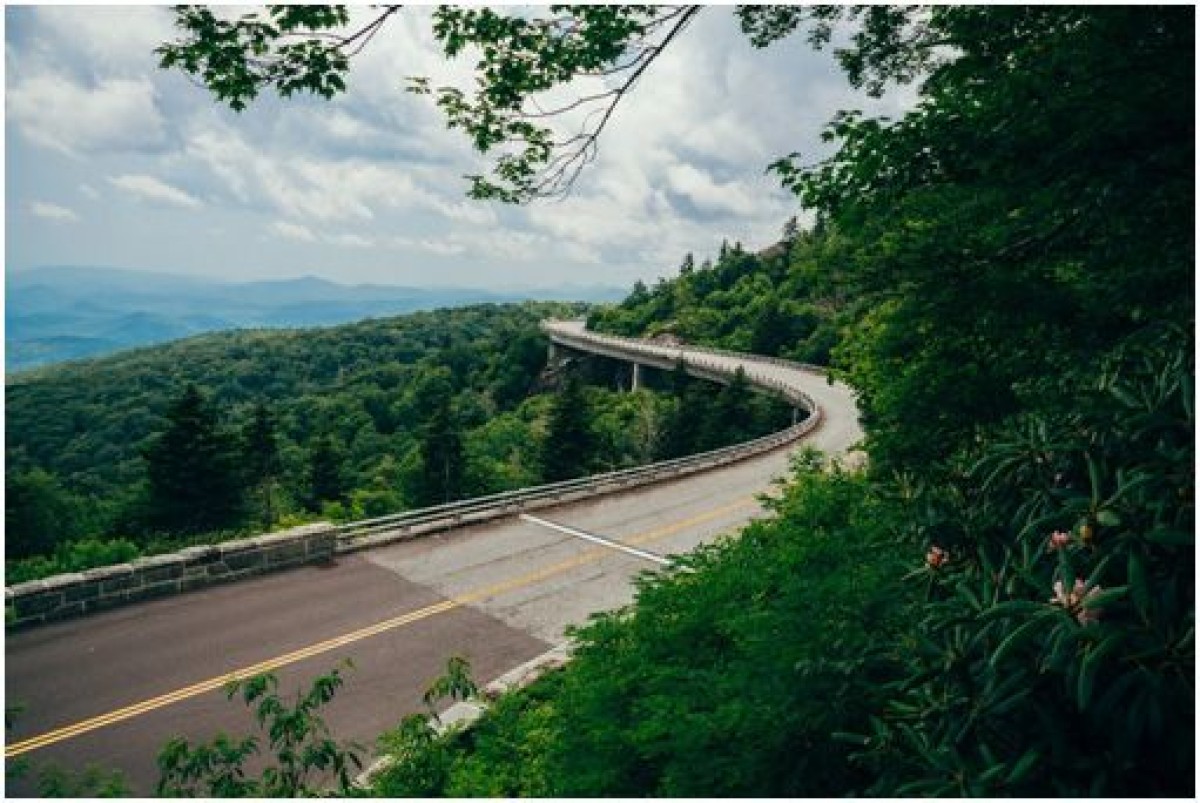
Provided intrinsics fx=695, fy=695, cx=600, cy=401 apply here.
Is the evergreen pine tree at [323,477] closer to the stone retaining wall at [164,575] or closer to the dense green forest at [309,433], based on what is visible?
the dense green forest at [309,433]

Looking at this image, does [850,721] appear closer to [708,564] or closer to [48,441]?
[708,564]

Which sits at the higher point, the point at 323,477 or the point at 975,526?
the point at 975,526

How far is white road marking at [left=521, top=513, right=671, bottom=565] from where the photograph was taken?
16406 mm

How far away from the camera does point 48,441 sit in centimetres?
8106

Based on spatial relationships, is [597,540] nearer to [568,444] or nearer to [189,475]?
[568,444]

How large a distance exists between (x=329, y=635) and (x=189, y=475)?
89.4ft

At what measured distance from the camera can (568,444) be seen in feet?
138

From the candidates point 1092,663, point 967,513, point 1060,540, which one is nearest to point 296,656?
point 967,513

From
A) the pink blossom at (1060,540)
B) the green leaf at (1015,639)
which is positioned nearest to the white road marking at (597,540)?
the pink blossom at (1060,540)

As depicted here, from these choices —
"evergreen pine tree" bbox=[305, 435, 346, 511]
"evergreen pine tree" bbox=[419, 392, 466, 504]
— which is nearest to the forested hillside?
"evergreen pine tree" bbox=[419, 392, 466, 504]

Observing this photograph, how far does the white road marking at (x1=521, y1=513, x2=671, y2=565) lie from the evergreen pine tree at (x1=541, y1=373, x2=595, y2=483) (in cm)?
2272

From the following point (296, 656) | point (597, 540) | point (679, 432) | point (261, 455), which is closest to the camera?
point (296, 656)

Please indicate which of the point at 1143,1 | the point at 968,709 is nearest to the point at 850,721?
the point at 968,709

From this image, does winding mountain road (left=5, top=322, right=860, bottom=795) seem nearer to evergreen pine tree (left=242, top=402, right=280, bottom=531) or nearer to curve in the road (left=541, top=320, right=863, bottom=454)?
curve in the road (left=541, top=320, right=863, bottom=454)
